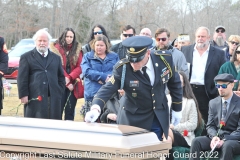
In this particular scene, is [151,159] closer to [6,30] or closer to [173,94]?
[173,94]

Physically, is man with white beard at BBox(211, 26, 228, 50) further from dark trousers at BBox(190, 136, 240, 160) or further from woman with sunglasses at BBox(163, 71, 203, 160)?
dark trousers at BBox(190, 136, 240, 160)

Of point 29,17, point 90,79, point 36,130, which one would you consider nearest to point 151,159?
point 36,130

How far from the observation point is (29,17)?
39469mm

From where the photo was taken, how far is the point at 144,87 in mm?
5438

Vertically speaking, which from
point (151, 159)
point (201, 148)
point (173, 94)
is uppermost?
point (173, 94)

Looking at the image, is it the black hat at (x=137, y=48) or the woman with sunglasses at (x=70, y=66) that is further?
the woman with sunglasses at (x=70, y=66)

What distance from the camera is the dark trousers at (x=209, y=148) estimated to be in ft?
22.4

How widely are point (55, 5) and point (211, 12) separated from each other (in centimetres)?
1004

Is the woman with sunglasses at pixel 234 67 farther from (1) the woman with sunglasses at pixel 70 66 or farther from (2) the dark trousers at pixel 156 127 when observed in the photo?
(2) the dark trousers at pixel 156 127

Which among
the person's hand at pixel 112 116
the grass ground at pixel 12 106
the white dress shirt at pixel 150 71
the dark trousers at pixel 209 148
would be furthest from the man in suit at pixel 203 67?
the grass ground at pixel 12 106

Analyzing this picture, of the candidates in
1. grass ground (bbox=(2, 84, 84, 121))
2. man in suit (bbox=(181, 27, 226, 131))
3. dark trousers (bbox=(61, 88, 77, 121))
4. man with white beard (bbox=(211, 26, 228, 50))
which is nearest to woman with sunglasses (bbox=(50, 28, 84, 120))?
dark trousers (bbox=(61, 88, 77, 121))

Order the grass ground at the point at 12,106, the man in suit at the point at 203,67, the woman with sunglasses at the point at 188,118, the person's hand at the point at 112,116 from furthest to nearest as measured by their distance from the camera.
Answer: the grass ground at the point at 12,106 → the man in suit at the point at 203,67 → the woman with sunglasses at the point at 188,118 → the person's hand at the point at 112,116

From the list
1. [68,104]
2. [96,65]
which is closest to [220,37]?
[96,65]

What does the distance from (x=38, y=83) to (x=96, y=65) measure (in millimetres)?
991
